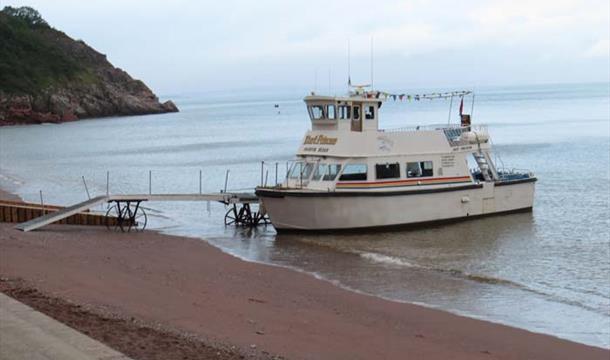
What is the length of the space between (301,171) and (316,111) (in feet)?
7.60

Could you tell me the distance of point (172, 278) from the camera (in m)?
18.4

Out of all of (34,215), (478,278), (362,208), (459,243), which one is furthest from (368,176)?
(34,215)

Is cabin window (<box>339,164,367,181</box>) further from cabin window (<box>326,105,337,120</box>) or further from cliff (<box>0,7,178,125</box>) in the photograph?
cliff (<box>0,7,178,125</box>)

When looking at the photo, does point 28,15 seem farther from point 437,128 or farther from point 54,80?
point 437,128

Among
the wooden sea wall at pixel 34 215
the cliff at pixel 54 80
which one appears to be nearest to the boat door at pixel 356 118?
the wooden sea wall at pixel 34 215

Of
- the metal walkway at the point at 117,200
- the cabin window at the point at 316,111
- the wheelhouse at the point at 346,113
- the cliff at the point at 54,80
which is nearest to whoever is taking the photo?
the metal walkway at the point at 117,200

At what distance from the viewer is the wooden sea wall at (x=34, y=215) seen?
2741 centimetres

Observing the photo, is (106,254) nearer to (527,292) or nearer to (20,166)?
(527,292)

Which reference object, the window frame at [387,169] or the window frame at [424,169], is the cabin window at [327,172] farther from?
the window frame at [424,169]

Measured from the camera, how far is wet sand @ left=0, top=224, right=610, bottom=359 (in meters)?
13.1

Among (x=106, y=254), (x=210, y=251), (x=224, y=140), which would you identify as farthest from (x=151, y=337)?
(x=224, y=140)

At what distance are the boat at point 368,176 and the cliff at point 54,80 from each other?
4096 inches

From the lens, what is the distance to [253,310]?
15.3 meters

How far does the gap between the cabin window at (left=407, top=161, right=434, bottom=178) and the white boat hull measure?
631 mm
